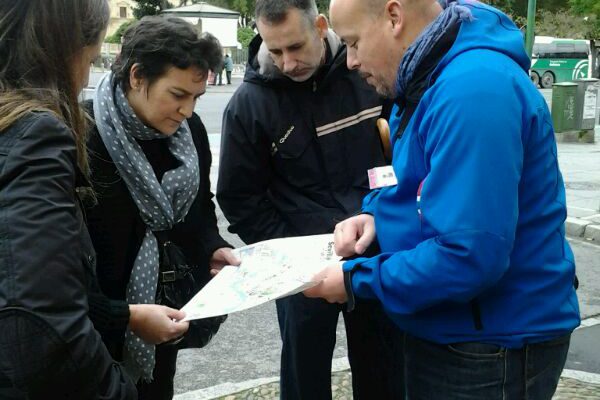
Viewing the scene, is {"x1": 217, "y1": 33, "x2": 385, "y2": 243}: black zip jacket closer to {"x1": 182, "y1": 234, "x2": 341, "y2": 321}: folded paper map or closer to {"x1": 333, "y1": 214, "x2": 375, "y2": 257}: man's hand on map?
{"x1": 182, "y1": 234, "x2": 341, "y2": 321}: folded paper map

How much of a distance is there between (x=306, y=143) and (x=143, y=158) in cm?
75

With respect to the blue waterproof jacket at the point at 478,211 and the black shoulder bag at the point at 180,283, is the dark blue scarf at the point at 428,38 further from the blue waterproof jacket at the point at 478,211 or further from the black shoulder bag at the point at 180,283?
the black shoulder bag at the point at 180,283

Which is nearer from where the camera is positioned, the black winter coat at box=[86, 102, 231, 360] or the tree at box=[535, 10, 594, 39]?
the black winter coat at box=[86, 102, 231, 360]

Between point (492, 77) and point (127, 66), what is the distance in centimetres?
133

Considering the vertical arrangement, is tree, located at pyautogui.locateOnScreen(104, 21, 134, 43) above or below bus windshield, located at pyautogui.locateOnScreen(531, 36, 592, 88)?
above

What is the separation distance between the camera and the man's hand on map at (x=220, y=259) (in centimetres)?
A: 263

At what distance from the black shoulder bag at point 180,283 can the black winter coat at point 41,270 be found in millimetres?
1071

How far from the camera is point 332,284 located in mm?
1902

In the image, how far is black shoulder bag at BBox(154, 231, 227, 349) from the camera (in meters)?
2.50

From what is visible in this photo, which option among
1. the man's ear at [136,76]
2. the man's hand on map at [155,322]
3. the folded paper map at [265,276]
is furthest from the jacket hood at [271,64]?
the man's hand on map at [155,322]

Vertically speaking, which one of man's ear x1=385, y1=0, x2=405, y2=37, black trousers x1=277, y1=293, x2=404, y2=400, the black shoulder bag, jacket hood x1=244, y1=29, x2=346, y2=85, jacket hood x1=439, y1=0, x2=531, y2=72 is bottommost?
black trousers x1=277, y1=293, x2=404, y2=400

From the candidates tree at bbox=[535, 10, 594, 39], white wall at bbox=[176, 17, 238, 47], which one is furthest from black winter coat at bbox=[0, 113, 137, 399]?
tree at bbox=[535, 10, 594, 39]

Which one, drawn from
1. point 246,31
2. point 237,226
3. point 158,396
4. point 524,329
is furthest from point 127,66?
point 246,31

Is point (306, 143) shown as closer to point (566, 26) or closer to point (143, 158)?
point (143, 158)
